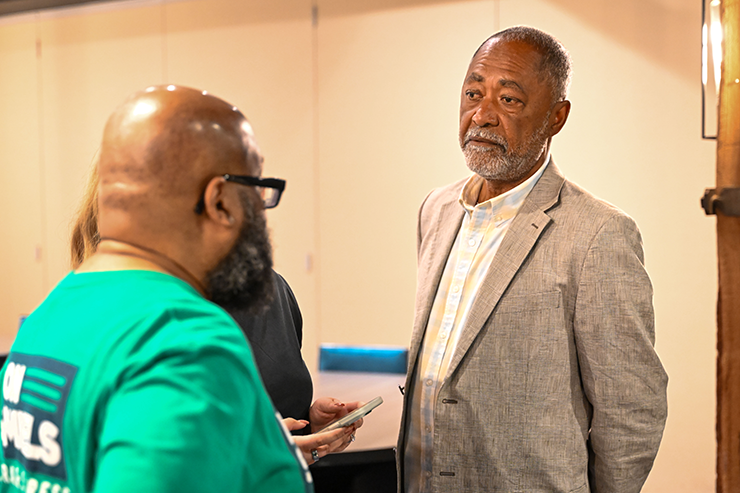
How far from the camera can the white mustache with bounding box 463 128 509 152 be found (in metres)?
1.72

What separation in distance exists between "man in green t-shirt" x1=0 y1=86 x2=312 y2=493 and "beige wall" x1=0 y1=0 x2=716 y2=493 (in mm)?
3860

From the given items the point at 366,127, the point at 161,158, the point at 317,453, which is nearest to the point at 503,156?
the point at 317,453

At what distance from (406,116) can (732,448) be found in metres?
3.71

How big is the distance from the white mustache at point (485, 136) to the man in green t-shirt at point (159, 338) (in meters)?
0.94

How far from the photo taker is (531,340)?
1.56 metres

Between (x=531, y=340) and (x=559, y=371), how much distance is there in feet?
0.30

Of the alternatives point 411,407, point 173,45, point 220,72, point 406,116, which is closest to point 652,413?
point 411,407

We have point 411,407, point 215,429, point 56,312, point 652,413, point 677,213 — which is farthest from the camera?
Result: point 677,213

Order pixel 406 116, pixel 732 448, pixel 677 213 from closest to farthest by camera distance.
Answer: pixel 732 448 < pixel 677 213 < pixel 406 116

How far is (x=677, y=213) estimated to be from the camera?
4.22 m

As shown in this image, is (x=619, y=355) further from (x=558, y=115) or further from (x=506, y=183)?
(x=558, y=115)

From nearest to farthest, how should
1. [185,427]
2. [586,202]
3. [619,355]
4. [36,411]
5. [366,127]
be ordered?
[185,427] → [36,411] → [619,355] → [586,202] → [366,127]

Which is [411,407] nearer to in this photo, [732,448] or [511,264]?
[511,264]

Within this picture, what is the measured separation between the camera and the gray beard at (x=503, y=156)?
1.73m
